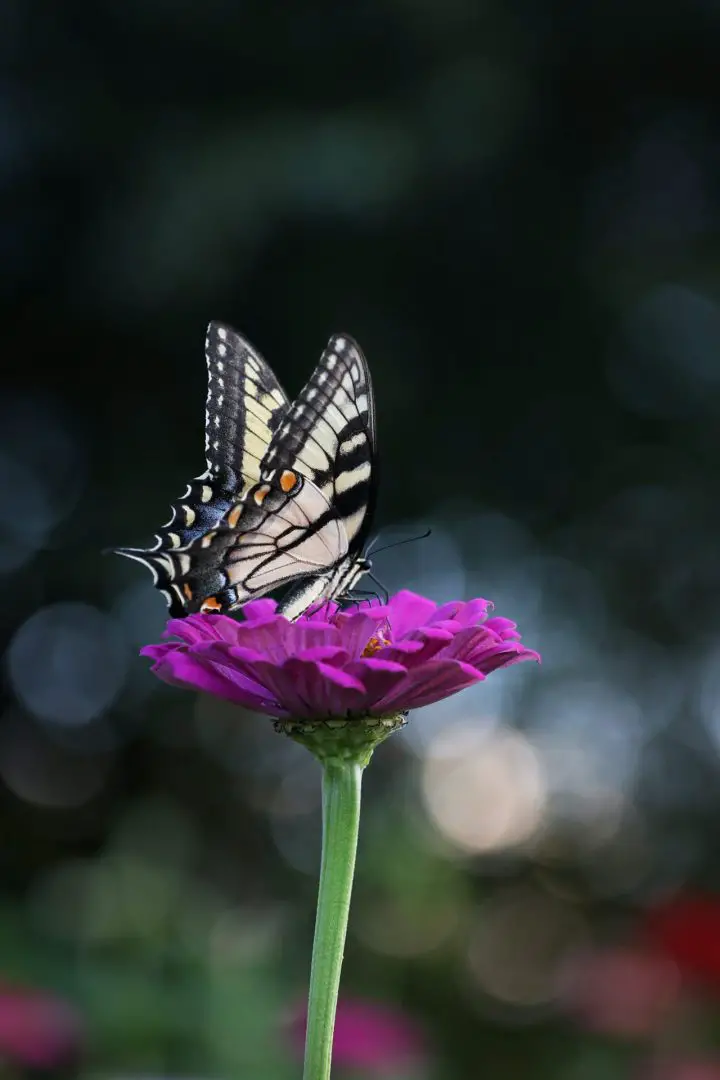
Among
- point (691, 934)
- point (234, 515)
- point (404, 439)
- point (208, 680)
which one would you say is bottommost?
point (691, 934)

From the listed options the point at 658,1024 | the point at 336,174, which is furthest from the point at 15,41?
the point at 658,1024

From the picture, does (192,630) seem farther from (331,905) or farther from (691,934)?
(691,934)

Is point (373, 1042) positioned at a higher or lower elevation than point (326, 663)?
lower

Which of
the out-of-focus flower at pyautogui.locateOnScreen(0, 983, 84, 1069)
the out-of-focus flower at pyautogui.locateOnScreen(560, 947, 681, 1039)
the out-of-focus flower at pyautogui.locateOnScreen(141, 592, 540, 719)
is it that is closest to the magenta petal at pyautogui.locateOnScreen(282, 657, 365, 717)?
the out-of-focus flower at pyautogui.locateOnScreen(141, 592, 540, 719)

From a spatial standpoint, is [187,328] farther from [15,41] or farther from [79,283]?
[15,41]

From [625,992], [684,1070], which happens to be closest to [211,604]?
[684,1070]

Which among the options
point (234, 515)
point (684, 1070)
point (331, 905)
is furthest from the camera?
point (684, 1070)

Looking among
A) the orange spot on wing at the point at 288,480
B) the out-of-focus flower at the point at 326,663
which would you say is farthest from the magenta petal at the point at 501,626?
the orange spot on wing at the point at 288,480

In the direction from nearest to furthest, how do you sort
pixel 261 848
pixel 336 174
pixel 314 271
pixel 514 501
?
pixel 336 174 → pixel 314 271 → pixel 514 501 → pixel 261 848

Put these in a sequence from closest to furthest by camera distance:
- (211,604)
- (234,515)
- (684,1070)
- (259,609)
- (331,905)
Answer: (331,905) < (259,609) < (211,604) < (234,515) < (684,1070)
